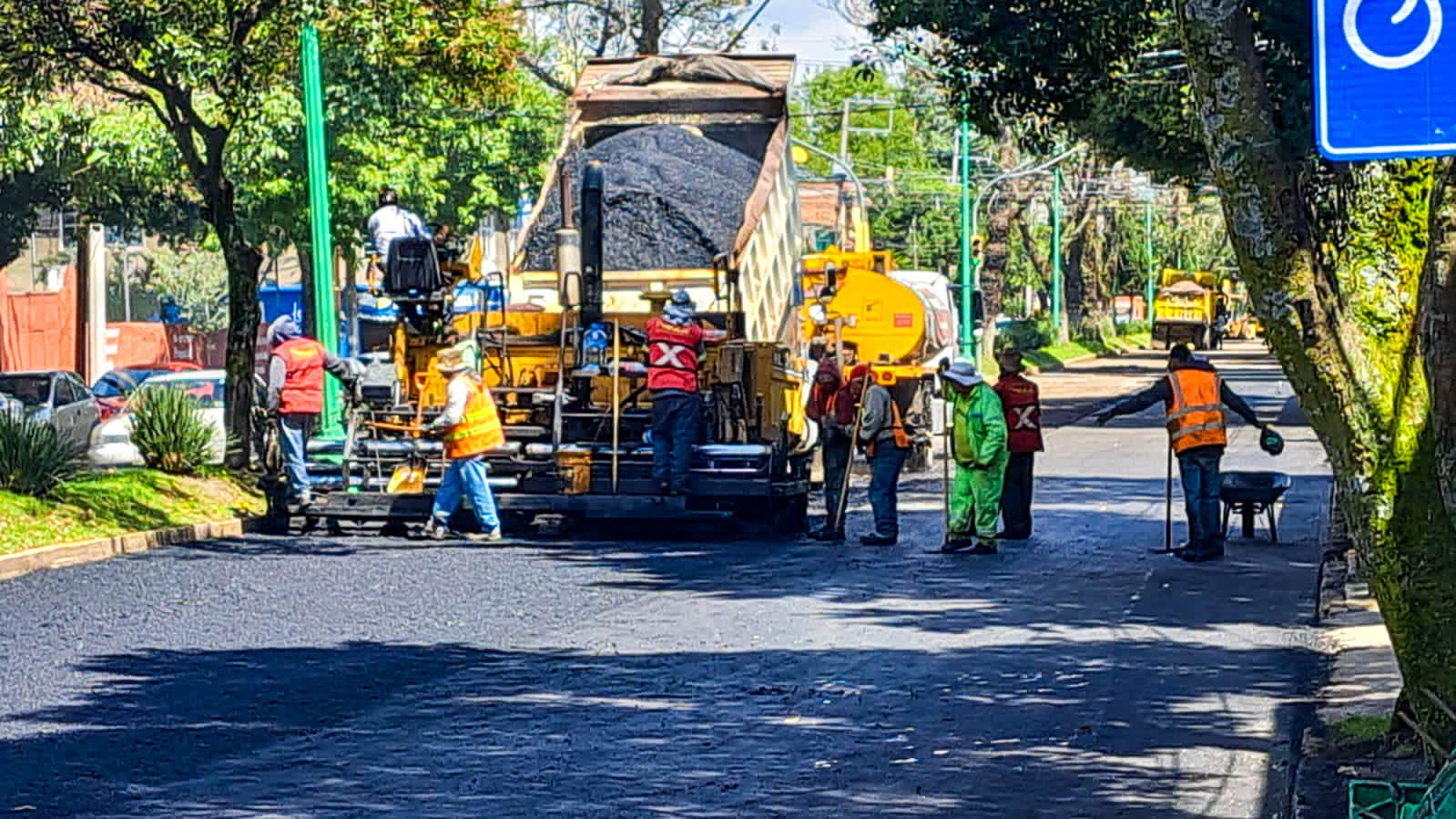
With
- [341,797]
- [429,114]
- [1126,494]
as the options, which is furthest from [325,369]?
[429,114]

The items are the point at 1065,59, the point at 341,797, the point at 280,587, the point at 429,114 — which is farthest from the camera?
the point at 429,114

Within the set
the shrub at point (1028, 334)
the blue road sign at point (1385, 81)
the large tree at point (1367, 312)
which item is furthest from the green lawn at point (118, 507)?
the shrub at point (1028, 334)

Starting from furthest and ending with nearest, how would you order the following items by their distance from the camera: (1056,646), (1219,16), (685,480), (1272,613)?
(685,480)
(1272,613)
(1056,646)
(1219,16)

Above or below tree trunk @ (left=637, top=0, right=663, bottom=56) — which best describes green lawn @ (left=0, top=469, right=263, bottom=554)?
below

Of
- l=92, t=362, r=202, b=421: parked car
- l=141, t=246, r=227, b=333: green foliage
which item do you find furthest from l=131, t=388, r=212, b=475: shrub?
l=141, t=246, r=227, b=333: green foliage

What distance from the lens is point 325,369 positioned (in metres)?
17.5

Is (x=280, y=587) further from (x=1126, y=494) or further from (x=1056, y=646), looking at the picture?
(x=1126, y=494)

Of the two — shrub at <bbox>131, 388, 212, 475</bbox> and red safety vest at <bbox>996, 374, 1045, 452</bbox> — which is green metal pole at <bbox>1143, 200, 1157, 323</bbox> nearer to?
red safety vest at <bbox>996, 374, 1045, 452</bbox>

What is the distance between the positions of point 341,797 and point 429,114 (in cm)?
2727

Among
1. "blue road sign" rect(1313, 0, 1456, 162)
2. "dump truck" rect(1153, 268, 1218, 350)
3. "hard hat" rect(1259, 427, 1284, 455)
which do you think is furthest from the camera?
"dump truck" rect(1153, 268, 1218, 350)

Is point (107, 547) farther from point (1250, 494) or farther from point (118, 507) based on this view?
point (1250, 494)

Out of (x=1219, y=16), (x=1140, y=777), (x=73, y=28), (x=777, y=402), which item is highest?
(x=73, y=28)

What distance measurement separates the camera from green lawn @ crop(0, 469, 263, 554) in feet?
50.5

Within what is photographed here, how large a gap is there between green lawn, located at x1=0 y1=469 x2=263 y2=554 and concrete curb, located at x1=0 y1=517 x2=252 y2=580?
0.46 feet
